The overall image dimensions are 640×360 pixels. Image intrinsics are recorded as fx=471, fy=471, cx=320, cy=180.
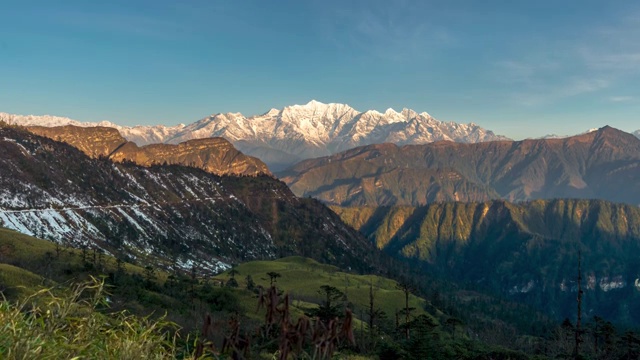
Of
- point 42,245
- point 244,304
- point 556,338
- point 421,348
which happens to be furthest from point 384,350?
point 556,338

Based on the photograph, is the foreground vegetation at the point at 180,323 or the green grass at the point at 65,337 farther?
the foreground vegetation at the point at 180,323

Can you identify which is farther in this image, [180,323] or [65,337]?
[180,323]

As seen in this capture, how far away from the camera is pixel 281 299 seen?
8.47 metres

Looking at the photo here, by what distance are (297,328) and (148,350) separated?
9.93 ft

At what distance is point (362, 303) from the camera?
609 ft

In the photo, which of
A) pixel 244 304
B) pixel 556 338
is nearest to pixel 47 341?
pixel 244 304

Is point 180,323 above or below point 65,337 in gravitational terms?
below

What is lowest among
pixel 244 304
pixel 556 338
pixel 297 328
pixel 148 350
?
pixel 556 338

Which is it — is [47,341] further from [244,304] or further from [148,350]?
[244,304]

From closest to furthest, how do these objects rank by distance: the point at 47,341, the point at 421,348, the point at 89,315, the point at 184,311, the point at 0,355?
1. the point at 0,355
2. the point at 47,341
3. the point at 89,315
4. the point at 421,348
5. the point at 184,311

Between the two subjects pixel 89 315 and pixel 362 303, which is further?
pixel 362 303

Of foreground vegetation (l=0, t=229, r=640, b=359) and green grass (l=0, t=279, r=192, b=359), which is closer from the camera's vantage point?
green grass (l=0, t=279, r=192, b=359)

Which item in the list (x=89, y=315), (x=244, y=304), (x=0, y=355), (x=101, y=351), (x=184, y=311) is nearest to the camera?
(x=0, y=355)

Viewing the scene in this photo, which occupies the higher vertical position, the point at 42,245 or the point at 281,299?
the point at 281,299
